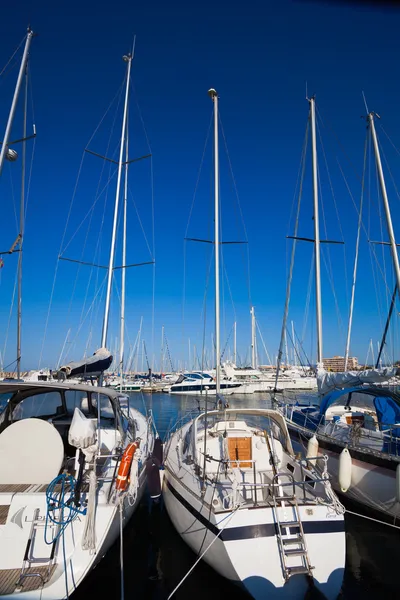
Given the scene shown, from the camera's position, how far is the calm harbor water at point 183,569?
6.04 m

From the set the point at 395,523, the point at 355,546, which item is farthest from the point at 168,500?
the point at 395,523

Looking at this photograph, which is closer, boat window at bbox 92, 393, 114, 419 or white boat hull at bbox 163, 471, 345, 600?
white boat hull at bbox 163, 471, 345, 600

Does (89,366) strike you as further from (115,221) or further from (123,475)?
(115,221)

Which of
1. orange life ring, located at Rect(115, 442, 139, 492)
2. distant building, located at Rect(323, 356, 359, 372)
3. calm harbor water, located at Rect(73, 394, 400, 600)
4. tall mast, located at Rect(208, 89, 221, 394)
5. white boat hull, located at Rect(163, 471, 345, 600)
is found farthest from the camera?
distant building, located at Rect(323, 356, 359, 372)

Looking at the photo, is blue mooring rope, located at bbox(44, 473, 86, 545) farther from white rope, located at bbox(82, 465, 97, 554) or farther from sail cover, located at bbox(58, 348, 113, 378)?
sail cover, located at bbox(58, 348, 113, 378)

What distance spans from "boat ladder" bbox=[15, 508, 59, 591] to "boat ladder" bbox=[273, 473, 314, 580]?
10.4 feet

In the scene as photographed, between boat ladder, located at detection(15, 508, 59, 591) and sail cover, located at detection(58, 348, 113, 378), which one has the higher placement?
sail cover, located at detection(58, 348, 113, 378)

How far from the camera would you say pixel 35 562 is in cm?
457

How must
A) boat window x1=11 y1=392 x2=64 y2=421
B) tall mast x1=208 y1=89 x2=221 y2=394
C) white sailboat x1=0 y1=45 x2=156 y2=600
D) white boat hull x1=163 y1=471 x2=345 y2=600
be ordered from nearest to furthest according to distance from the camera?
1. white sailboat x1=0 y1=45 x2=156 y2=600
2. white boat hull x1=163 y1=471 x2=345 y2=600
3. boat window x1=11 y1=392 x2=64 y2=421
4. tall mast x1=208 y1=89 x2=221 y2=394

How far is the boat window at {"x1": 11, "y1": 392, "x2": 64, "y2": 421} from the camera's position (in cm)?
903

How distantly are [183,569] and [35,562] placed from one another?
10.8 ft

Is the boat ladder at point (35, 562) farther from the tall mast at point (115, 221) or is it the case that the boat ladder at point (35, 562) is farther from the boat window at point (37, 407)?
the tall mast at point (115, 221)

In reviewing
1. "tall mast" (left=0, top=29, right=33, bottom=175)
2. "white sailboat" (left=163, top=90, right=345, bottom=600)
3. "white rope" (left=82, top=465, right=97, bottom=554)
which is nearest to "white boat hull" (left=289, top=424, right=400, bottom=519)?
"white sailboat" (left=163, top=90, right=345, bottom=600)

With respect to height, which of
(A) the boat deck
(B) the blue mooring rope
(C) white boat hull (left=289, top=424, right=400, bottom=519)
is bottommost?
(C) white boat hull (left=289, top=424, right=400, bottom=519)
